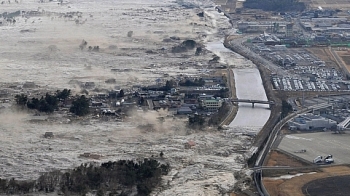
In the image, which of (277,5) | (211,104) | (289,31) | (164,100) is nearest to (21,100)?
(164,100)

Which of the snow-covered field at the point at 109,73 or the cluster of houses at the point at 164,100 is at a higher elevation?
the cluster of houses at the point at 164,100

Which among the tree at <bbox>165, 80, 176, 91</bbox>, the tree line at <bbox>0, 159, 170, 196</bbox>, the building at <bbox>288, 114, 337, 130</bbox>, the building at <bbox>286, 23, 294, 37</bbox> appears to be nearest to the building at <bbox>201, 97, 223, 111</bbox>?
the tree at <bbox>165, 80, 176, 91</bbox>

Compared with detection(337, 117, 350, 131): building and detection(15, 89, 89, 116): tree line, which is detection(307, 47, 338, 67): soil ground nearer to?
detection(337, 117, 350, 131): building

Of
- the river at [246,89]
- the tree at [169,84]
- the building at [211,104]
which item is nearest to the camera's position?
the river at [246,89]

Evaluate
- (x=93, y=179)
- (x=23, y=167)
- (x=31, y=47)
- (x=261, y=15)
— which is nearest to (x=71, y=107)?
(x=23, y=167)

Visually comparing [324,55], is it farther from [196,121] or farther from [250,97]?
[196,121]

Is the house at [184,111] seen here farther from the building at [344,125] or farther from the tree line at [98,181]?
the tree line at [98,181]

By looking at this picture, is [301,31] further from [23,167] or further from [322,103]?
[23,167]

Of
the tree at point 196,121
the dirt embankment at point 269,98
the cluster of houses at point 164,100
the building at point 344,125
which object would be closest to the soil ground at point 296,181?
the dirt embankment at point 269,98
